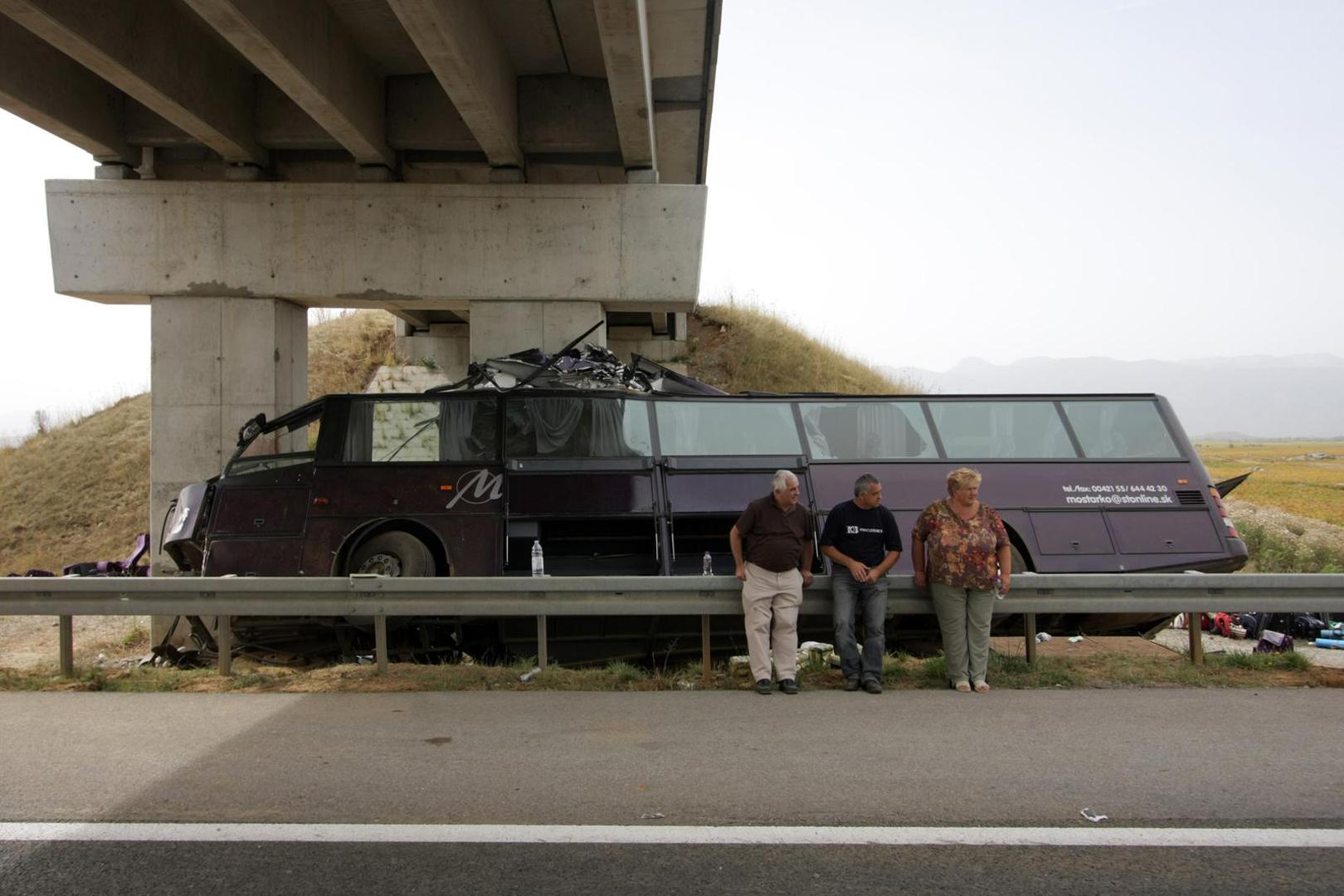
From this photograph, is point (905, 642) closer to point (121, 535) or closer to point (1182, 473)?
point (1182, 473)

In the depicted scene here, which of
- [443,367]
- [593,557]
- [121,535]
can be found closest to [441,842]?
[593,557]

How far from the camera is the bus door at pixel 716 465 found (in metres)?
9.41

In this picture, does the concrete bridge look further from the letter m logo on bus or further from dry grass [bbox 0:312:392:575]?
dry grass [bbox 0:312:392:575]

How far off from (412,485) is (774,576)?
3.82 meters

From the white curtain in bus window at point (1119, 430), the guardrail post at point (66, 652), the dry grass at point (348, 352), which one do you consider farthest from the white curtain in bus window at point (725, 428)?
the dry grass at point (348, 352)

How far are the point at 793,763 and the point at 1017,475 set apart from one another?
5.26 meters

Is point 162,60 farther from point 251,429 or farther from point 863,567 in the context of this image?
point 863,567

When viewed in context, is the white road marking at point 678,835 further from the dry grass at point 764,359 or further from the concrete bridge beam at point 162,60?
the dry grass at point 764,359

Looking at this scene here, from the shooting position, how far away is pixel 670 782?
A: 513 cm

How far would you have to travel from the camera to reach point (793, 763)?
5.45 meters

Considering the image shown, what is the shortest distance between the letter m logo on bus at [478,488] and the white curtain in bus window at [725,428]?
1607mm

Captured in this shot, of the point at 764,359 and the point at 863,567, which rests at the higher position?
the point at 764,359

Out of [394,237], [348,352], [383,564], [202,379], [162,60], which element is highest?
[162,60]

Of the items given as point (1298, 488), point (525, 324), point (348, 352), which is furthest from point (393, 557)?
point (1298, 488)
